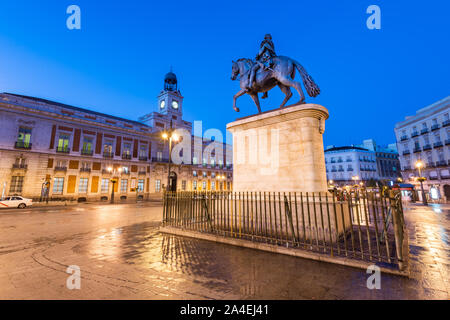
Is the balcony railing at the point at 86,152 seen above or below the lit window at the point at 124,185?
above

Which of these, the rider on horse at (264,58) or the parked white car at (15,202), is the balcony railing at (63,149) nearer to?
the parked white car at (15,202)

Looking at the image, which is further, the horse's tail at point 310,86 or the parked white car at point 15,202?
the parked white car at point 15,202

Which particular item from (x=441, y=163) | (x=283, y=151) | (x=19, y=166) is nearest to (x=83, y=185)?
(x=19, y=166)

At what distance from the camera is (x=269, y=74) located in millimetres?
6859

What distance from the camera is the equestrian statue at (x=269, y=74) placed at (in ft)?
20.9

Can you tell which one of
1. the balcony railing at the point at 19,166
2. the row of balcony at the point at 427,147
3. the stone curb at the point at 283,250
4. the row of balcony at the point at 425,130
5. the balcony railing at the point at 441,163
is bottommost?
the stone curb at the point at 283,250

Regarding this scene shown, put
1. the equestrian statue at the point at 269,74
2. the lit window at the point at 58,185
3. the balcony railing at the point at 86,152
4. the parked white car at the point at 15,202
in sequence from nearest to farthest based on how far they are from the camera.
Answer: the equestrian statue at the point at 269,74
the parked white car at the point at 15,202
the lit window at the point at 58,185
the balcony railing at the point at 86,152

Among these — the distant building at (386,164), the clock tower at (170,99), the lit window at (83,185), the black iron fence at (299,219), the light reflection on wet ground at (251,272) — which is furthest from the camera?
the distant building at (386,164)

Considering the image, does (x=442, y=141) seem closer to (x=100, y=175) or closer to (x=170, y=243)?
(x=170, y=243)

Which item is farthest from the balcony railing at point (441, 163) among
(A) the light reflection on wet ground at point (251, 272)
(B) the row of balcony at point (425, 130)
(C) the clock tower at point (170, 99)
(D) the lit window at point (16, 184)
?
(D) the lit window at point (16, 184)

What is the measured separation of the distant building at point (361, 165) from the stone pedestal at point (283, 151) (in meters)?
56.9

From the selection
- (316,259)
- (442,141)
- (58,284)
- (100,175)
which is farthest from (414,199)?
(100,175)

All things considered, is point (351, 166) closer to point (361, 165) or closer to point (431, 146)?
point (361, 165)
